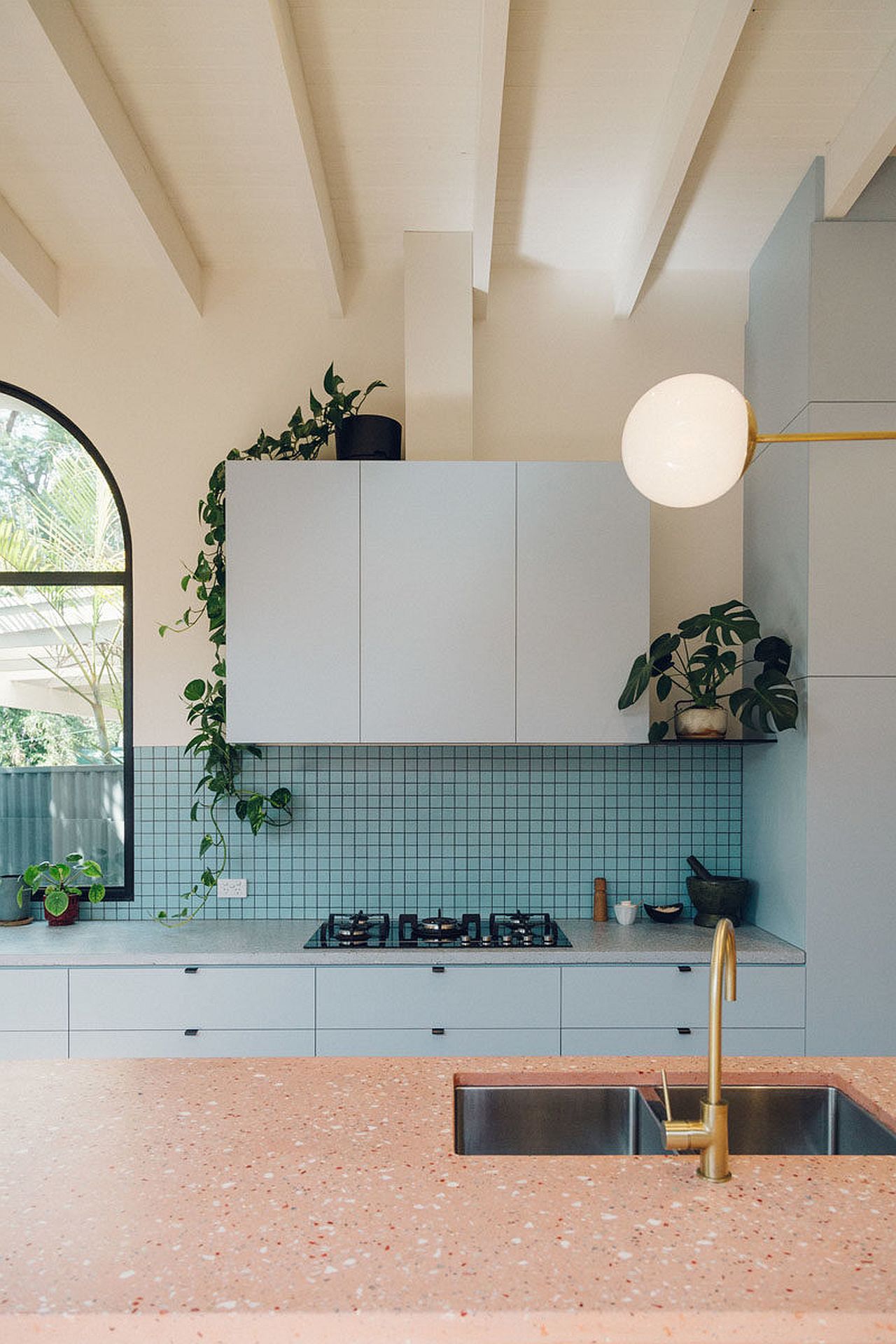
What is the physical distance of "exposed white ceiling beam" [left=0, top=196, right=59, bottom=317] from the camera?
10.7 ft

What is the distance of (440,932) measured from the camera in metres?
3.20

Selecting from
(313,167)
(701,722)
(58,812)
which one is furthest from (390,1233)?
(58,812)

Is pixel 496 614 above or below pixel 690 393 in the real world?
below

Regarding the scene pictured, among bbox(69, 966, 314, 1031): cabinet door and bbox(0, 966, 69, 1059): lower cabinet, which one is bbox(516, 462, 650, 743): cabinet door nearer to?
bbox(69, 966, 314, 1031): cabinet door

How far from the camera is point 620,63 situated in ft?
8.47

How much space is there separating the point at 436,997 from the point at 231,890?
3.15 ft

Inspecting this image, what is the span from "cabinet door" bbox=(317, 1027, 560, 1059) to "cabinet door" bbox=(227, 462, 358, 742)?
924mm

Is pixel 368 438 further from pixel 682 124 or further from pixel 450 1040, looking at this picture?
pixel 450 1040

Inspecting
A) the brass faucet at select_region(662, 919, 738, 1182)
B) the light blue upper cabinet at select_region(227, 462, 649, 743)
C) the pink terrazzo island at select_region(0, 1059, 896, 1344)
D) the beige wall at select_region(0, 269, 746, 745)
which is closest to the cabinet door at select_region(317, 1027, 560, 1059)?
the light blue upper cabinet at select_region(227, 462, 649, 743)

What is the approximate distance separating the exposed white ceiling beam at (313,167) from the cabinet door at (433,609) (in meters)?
0.72

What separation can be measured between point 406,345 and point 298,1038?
2352 mm

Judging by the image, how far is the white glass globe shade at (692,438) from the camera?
4.10ft

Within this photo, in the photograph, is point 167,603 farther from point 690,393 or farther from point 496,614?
point 690,393

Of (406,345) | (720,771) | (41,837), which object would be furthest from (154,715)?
(720,771)
